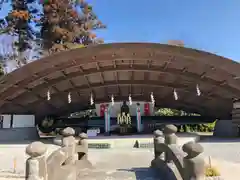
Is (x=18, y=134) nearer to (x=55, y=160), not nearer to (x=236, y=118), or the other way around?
(x=55, y=160)

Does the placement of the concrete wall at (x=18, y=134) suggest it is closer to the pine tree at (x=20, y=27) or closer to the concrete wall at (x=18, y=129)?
the concrete wall at (x=18, y=129)

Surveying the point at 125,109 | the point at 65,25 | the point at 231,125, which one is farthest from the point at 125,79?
the point at 65,25

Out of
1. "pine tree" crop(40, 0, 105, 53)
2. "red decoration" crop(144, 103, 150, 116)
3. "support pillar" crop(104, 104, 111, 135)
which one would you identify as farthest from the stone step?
"pine tree" crop(40, 0, 105, 53)

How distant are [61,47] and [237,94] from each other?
18.9 metres

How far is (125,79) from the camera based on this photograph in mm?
15352

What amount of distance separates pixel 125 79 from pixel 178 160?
38.8ft

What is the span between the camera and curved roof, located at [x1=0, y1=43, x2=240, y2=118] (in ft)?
33.5

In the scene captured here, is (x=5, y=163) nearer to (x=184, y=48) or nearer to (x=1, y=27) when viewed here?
(x=184, y=48)

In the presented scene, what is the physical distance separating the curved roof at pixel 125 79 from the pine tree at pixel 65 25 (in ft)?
33.9

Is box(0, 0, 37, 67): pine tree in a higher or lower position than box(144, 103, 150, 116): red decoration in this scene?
higher

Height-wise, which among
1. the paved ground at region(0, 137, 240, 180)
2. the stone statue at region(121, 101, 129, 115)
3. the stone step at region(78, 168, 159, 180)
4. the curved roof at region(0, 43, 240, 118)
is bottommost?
the paved ground at region(0, 137, 240, 180)

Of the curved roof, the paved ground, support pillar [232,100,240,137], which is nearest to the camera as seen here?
the paved ground

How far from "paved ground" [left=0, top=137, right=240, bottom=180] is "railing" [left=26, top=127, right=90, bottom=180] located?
566mm

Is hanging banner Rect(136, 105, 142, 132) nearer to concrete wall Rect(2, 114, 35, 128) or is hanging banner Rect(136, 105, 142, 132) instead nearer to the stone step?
concrete wall Rect(2, 114, 35, 128)
